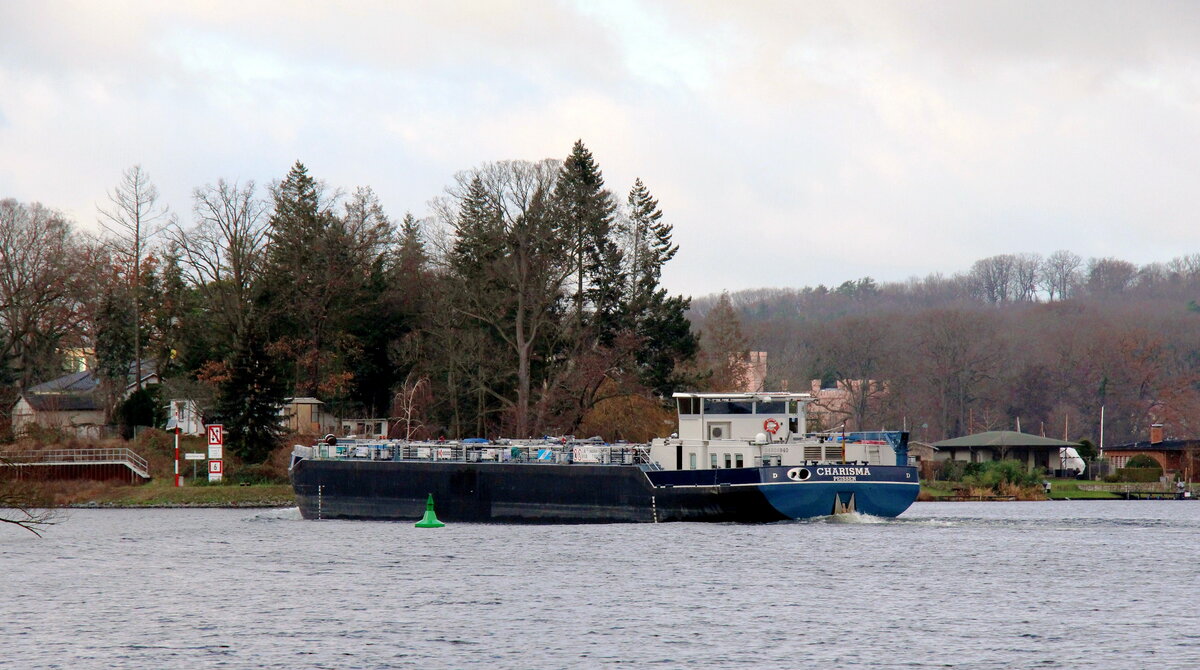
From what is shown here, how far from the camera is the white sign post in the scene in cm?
8325

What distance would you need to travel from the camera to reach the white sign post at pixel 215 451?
83.2 metres

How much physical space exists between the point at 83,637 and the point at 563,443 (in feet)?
112

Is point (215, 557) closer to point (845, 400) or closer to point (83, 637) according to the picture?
point (83, 637)

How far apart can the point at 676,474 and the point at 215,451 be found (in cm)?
3649

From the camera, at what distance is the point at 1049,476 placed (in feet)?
339

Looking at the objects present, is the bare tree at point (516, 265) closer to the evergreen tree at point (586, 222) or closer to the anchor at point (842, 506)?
the evergreen tree at point (586, 222)

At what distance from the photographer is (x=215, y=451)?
83812 millimetres

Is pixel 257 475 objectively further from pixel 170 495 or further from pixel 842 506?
pixel 842 506

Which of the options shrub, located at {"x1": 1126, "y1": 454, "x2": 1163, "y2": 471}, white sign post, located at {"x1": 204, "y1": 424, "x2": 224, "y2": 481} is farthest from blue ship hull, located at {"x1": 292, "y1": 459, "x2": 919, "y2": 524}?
shrub, located at {"x1": 1126, "y1": 454, "x2": 1163, "y2": 471}

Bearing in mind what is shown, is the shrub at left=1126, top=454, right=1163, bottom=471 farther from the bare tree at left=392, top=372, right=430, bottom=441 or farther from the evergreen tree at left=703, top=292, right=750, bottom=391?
the bare tree at left=392, top=372, right=430, bottom=441

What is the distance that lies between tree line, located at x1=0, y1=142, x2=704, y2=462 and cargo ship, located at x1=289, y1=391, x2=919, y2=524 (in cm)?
1790

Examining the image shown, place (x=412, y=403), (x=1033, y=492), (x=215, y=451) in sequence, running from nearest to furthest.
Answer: (x=215, y=451)
(x=1033, y=492)
(x=412, y=403)

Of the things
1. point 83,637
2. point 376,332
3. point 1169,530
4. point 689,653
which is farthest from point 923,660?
point 376,332

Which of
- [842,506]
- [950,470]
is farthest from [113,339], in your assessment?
[842,506]
